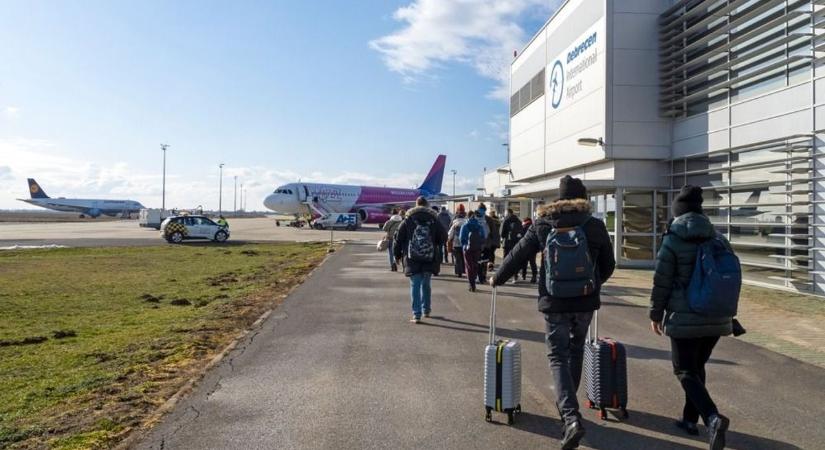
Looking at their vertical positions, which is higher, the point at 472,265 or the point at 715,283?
the point at 715,283

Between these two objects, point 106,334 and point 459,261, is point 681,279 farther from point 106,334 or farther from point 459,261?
point 459,261

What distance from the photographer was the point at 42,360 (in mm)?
7086

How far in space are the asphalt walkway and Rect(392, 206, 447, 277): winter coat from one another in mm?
802

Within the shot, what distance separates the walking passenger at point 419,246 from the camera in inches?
350

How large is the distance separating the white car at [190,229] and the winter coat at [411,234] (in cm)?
2500

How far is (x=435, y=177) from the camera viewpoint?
2643 inches

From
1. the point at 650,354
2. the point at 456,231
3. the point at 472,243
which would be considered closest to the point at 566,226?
the point at 650,354

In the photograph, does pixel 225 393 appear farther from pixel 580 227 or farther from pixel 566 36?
pixel 566 36

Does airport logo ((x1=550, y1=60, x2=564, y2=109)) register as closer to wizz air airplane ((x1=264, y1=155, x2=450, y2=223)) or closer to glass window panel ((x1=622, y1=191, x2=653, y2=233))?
glass window panel ((x1=622, y1=191, x2=653, y2=233))

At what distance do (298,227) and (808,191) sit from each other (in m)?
44.7

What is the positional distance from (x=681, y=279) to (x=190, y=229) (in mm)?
30378

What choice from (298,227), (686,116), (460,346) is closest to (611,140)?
(686,116)

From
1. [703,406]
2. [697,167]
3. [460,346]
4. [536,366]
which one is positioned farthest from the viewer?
[697,167]

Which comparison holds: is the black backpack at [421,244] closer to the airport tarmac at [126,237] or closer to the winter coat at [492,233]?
the winter coat at [492,233]
